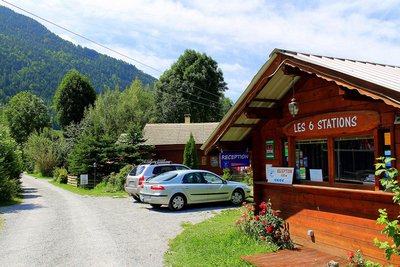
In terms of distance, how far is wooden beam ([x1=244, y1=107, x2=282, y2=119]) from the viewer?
8359 millimetres

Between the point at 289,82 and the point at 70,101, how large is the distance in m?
54.2

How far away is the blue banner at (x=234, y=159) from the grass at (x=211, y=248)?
1.62 metres

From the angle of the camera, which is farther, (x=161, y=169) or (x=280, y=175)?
(x=161, y=169)

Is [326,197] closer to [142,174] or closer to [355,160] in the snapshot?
[355,160]

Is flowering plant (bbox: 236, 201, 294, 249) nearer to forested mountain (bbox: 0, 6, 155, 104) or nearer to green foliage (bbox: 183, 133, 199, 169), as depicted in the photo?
green foliage (bbox: 183, 133, 199, 169)

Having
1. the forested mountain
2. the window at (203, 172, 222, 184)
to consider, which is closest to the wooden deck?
the window at (203, 172, 222, 184)

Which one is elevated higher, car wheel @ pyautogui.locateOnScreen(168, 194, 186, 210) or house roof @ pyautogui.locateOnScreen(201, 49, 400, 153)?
house roof @ pyautogui.locateOnScreen(201, 49, 400, 153)

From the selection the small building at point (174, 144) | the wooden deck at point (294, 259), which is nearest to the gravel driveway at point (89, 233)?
the wooden deck at point (294, 259)

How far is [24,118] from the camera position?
217 ft

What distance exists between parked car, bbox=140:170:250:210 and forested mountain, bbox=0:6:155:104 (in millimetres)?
123464


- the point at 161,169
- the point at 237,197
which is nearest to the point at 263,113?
the point at 237,197

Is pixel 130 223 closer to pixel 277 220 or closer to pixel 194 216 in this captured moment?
pixel 194 216

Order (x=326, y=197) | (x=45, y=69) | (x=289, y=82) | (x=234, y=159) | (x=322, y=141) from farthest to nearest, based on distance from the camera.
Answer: (x=45, y=69) → (x=234, y=159) → (x=289, y=82) → (x=322, y=141) → (x=326, y=197)

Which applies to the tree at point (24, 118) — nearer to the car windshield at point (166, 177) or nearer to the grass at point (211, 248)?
the car windshield at point (166, 177)
